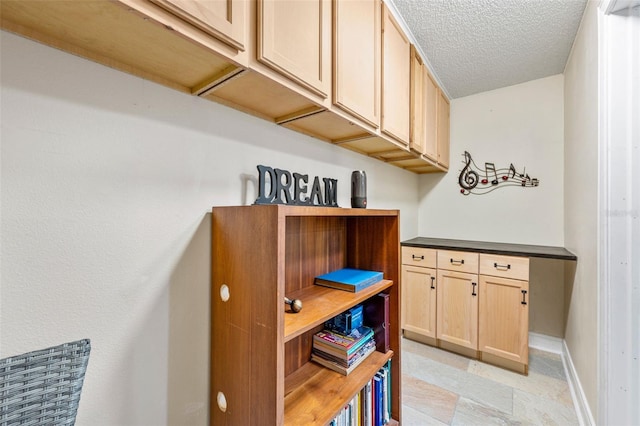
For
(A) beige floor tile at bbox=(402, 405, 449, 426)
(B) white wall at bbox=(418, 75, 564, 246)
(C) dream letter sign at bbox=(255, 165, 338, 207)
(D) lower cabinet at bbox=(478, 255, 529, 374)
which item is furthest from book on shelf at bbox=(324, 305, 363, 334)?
(B) white wall at bbox=(418, 75, 564, 246)

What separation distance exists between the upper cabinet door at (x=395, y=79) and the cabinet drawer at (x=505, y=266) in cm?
122

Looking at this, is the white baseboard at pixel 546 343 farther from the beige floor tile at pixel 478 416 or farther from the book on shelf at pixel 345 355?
the book on shelf at pixel 345 355

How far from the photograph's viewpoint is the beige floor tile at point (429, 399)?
61.5 inches

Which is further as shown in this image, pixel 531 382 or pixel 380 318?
pixel 531 382

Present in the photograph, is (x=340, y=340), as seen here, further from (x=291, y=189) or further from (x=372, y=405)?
(x=291, y=189)

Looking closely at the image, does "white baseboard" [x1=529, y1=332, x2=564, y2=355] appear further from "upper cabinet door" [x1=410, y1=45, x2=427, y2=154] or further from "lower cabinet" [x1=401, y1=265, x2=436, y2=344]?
"upper cabinet door" [x1=410, y1=45, x2=427, y2=154]

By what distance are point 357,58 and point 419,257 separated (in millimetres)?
1783

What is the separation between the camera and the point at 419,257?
2.37 m

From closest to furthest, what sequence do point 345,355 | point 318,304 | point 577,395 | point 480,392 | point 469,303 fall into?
1. point 318,304
2. point 345,355
3. point 577,395
4. point 480,392
5. point 469,303

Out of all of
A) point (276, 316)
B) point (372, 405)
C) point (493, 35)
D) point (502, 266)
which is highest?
point (493, 35)

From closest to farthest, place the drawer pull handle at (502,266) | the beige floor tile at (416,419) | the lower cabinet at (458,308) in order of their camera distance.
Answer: the beige floor tile at (416,419)
the drawer pull handle at (502,266)
the lower cabinet at (458,308)

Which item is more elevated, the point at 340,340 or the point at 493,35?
the point at 493,35

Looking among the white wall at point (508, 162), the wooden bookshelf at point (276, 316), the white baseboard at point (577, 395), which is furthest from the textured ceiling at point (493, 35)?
the white baseboard at point (577, 395)

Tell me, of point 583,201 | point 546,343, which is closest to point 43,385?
point 583,201
